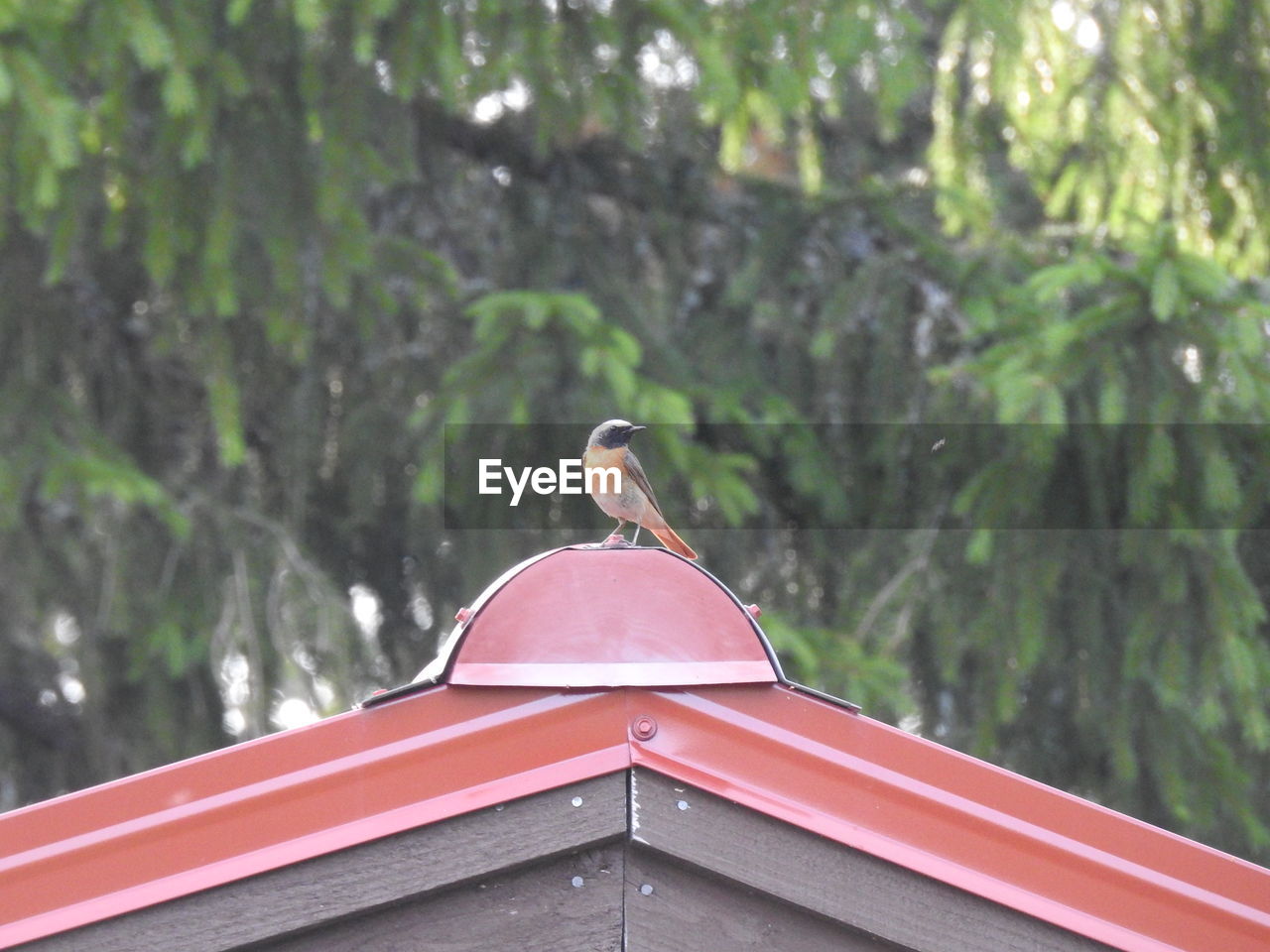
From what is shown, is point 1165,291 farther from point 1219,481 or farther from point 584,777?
point 584,777

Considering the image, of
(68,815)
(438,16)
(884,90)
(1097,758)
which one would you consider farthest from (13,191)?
(1097,758)

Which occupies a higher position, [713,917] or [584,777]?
[584,777]

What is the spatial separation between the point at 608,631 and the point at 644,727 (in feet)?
0.33

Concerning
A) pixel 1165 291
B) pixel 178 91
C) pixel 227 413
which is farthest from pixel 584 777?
pixel 227 413

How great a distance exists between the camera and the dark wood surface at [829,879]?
1191 mm

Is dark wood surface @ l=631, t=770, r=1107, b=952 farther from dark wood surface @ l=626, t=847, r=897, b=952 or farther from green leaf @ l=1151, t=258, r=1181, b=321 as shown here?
green leaf @ l=1151, t=258, r=1181, b=321

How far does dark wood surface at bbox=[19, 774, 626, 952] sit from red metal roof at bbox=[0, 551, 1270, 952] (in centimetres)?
2

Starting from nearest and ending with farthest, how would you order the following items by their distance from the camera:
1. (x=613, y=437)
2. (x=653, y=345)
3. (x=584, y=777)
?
(x=584, y=777)
(x=613, y=437)
(x=653, y=345)

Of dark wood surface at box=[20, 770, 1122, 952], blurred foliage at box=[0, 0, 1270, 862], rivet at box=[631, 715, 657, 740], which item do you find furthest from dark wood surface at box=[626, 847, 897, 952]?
blurred foliage at box=[0, 0, 1270, 862]

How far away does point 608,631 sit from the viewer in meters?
1.26

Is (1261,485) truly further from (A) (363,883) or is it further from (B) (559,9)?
(A) (363,883)

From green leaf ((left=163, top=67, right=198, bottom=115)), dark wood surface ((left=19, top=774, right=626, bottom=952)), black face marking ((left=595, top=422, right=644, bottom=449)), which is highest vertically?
green leaf ((left=163, top=67, right=198, bottom=115))

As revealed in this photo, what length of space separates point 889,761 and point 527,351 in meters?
2.65

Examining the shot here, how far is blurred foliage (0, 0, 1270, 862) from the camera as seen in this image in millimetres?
3582
